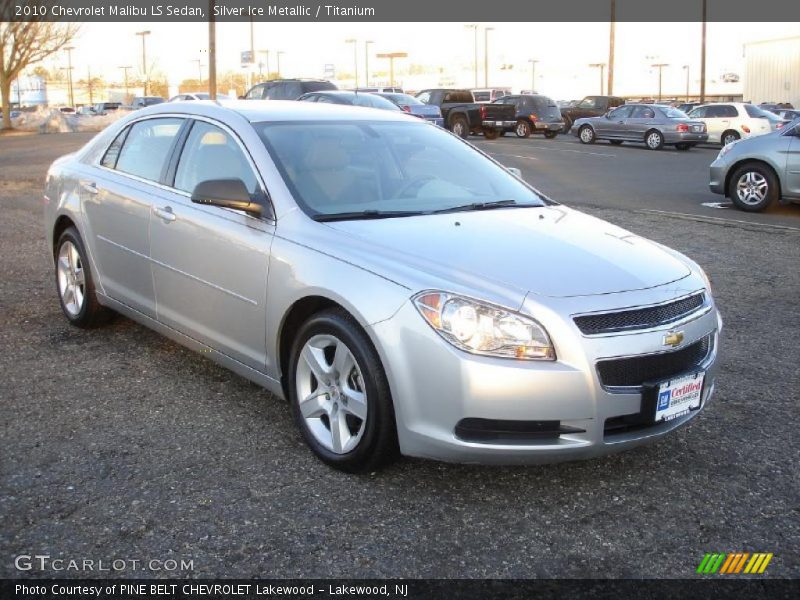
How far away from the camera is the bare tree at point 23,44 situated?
44.7m

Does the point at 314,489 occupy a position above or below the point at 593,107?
below

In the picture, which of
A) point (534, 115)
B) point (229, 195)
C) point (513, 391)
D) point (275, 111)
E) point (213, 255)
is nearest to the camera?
point (513, 391)

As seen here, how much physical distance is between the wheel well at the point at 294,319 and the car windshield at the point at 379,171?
46cm

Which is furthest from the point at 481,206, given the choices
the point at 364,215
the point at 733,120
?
the point at 733,120

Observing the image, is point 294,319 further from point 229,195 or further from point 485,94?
point 485,94

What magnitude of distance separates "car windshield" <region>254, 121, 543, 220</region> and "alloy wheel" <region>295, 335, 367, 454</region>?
683mm

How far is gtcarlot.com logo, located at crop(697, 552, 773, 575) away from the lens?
304 centimetres

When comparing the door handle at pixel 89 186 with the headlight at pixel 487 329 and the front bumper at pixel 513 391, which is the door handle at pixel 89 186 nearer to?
Answer: the front bumper at pixel 513 391

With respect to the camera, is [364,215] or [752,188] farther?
[752,188]

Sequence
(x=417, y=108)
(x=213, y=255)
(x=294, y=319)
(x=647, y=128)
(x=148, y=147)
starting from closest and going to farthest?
(x=294, y=319) → (x=213, y=255) → (x=148, y=147) → (x=417, y=108) → (x=647, y=128)

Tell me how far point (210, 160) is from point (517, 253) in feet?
6.16

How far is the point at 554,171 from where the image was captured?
1956cm

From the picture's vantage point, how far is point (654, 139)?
1113 inches

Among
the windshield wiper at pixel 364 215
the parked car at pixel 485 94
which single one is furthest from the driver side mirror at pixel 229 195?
the parked car at pixel 485 94
